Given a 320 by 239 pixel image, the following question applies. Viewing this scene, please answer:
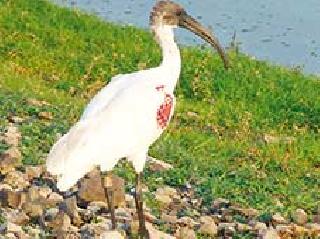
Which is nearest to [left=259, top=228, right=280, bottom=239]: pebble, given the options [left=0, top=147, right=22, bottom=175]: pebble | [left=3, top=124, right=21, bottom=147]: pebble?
[left=0, top=147, right=22, bottom=175]: pebble

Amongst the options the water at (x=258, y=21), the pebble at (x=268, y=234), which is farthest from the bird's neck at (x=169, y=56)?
the water at (x=258, y=21)

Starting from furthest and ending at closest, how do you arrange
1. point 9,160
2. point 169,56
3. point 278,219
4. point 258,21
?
point 258,21, point 9,160, point 278,219, point 169,56

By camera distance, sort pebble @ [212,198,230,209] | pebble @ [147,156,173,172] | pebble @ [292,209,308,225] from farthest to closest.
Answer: pebble @ [147,156,173,172]
pebble @ [212,198,230,209]
pebble @ [292,209,308,225]

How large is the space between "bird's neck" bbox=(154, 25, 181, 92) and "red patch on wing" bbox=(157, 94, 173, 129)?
0.12 meters

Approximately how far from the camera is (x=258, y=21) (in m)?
22.9

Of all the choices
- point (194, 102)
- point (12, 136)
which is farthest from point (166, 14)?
point (194, 102)

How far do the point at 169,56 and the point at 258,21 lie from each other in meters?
15.2

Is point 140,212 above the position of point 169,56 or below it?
below

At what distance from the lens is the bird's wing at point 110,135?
6.93 metres

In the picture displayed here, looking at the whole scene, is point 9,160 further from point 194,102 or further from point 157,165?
point 194,102

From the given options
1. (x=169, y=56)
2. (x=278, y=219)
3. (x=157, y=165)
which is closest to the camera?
(x=169, y=56)

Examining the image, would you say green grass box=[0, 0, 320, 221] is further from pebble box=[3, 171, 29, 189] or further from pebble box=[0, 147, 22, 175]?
pebble box=[3, 171, 29, 189]

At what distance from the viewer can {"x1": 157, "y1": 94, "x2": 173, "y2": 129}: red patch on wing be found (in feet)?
24.8

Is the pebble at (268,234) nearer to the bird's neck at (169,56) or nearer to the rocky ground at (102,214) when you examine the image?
the rocky ground at (102,214)
